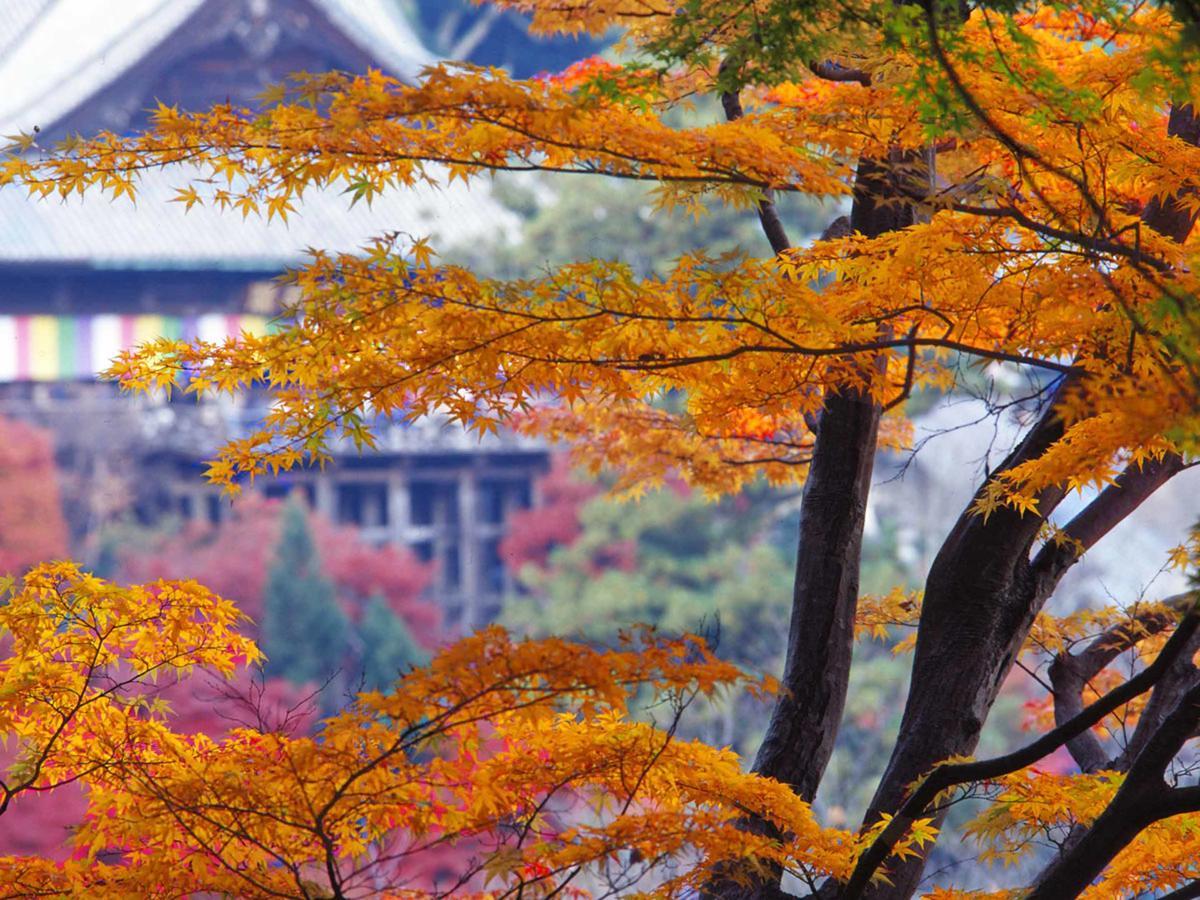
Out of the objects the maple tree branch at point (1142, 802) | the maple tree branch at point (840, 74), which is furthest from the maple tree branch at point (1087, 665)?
the maple tree branch at point (840, 74)

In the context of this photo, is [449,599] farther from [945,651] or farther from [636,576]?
[945,651]

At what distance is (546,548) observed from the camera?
44.8 ft

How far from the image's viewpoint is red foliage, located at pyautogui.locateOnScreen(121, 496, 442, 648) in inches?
448

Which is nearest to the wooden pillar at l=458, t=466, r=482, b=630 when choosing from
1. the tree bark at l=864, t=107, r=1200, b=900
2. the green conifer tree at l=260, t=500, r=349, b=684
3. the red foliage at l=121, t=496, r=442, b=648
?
the red foliage at l=121, t=496, r=442, b=648

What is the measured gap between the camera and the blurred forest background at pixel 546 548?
10.8 metres

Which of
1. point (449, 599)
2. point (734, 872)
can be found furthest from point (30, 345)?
point (734, 872)

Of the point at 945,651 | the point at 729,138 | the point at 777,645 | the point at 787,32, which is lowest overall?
the point at 777,645

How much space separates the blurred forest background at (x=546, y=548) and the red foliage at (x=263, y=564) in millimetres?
23

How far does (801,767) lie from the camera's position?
334 cm

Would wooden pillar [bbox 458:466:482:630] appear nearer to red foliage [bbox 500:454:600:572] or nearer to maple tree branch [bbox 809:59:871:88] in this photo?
red foliage [bbox 500:454:600:572]

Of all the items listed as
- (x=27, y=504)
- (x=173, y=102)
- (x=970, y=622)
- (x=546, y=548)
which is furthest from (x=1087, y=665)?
(x=173, y=102)

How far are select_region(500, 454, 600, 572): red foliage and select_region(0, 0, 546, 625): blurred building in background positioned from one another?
536 millimetres

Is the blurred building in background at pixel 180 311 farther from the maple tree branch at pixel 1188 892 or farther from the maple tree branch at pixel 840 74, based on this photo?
the maple tree branch at pixel 1188 892

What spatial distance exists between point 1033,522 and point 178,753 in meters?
2.05
